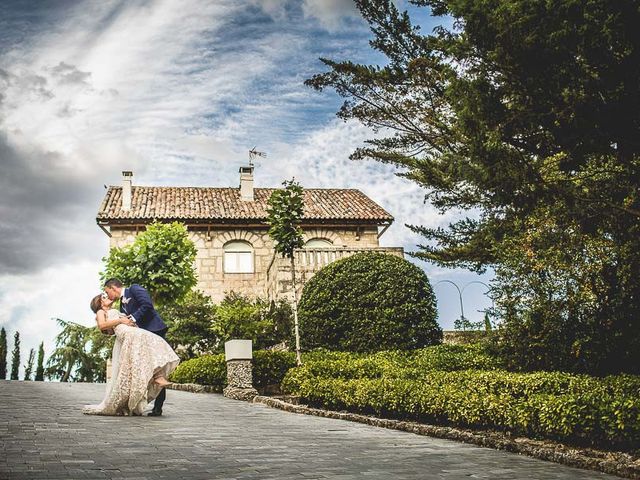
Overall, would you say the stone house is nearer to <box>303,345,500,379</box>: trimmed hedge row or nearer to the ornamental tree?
the ornamental tree

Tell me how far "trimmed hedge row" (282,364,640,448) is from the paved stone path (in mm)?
687

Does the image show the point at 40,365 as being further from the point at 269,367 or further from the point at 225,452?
the point at 225,452

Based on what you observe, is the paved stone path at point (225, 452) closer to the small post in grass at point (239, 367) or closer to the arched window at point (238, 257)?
the small post in grass at point (239, 367)

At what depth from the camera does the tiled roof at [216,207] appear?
1088 inches

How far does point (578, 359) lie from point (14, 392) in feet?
36.6

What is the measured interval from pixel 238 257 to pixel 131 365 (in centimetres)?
1997

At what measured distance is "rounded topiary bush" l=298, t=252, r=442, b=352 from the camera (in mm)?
17750

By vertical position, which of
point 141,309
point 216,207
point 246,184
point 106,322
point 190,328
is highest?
point 246,184

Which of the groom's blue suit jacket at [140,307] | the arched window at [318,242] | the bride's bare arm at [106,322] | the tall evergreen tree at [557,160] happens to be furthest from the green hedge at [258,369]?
the arched window at [318,242]

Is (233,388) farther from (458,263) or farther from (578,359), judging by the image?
(458,263)

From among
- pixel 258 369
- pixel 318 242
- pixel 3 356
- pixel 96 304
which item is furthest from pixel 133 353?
pixel 3 356

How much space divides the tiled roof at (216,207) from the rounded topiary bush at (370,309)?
32.1 ft

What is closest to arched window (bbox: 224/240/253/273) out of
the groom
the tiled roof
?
the tiled roof

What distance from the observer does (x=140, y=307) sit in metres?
8.79
